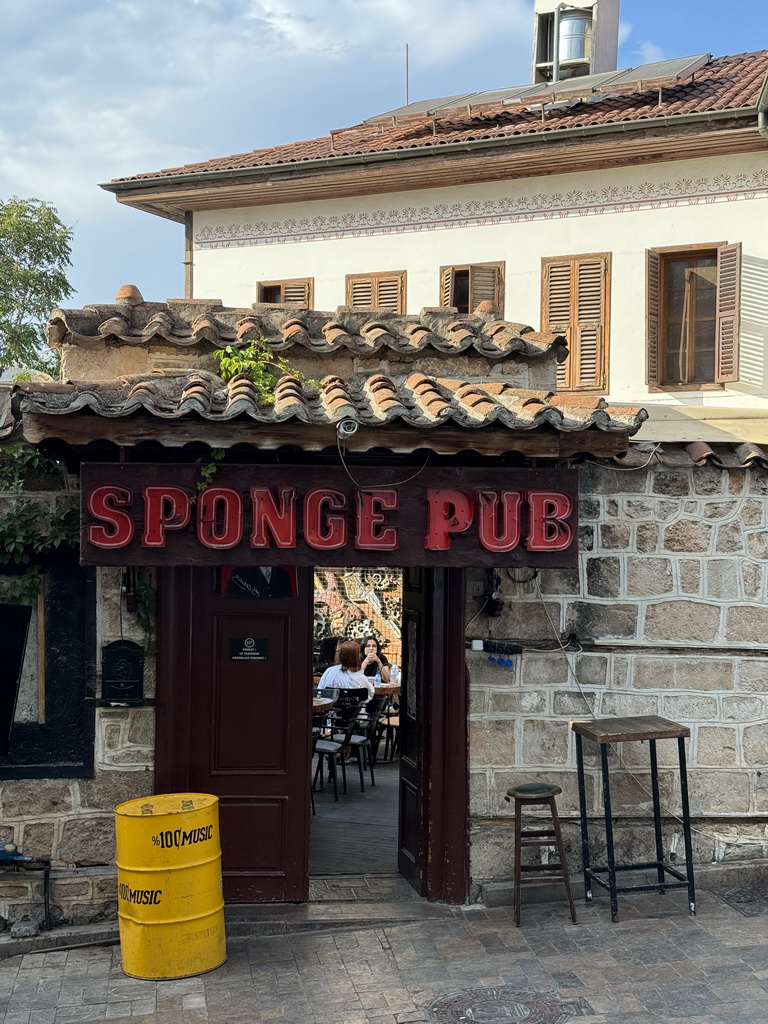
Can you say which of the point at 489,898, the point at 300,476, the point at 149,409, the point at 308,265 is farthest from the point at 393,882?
the point at 308,265

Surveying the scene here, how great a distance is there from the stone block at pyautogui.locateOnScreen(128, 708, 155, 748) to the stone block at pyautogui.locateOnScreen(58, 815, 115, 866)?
0.53 meters

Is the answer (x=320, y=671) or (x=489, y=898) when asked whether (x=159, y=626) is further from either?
(x=320, y=671)

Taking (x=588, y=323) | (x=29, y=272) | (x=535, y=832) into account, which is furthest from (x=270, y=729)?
(x=29, y=272)

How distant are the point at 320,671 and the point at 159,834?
10788 millimetres

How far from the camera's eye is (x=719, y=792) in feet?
25.9

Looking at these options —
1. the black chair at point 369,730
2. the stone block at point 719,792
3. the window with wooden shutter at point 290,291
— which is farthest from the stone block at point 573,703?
the window with wooden shutter at point 290,291

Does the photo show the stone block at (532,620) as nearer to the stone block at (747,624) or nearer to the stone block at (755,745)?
the stone block at (747,624)

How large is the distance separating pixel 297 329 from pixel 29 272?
2385 cm

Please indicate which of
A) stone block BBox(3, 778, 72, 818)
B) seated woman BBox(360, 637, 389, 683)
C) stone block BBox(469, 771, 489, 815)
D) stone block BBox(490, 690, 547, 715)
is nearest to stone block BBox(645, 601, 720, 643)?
stone block BBox(490, 690, 547, 715)

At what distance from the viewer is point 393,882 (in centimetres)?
819

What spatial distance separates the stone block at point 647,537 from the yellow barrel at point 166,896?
3.64 metres

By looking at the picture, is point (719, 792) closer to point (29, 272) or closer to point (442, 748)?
Result: point (442, 748)

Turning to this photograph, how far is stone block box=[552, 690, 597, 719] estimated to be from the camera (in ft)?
25.7

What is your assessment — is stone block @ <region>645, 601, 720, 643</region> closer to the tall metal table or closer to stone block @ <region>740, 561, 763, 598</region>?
stone block @ <region>740, 561, 763, 598</region>
